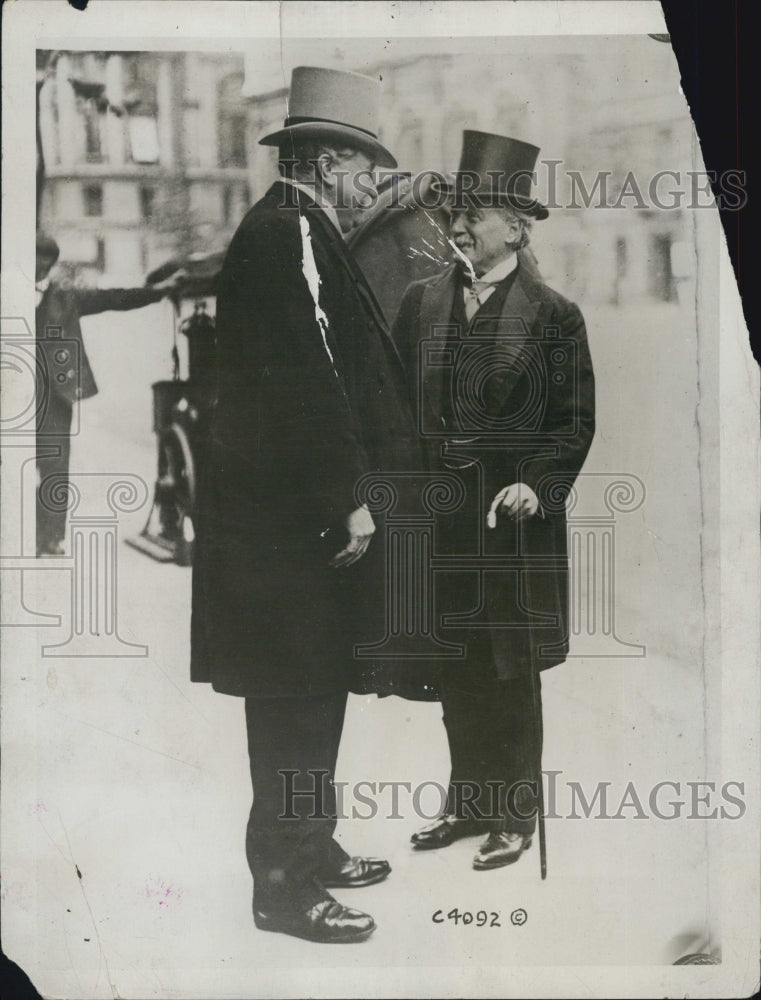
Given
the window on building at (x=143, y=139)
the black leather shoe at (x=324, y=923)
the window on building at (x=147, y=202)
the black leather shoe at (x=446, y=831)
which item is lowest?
the black leather shoe at (x=324, y=923)

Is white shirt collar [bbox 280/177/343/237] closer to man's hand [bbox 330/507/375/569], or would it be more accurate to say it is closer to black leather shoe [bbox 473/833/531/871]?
man's hand [bbox 330/507/375/569]

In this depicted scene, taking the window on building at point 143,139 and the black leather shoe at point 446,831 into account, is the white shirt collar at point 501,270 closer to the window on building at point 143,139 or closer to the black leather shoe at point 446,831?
the window on building at point 143,139

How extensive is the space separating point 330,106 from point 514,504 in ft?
3.58

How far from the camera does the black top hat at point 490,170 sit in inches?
77.5

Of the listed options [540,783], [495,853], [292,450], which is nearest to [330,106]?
[292,450]

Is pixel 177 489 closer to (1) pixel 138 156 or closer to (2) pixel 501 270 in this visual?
(1) pixel 138 156

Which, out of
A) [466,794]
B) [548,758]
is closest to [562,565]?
[548,758]

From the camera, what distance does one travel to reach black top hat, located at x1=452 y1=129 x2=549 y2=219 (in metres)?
1.97

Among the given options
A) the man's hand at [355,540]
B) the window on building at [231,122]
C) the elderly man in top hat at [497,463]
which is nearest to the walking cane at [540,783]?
the elderly man in top hat at [497,463]

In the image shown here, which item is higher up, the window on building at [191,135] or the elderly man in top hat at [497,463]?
the window on building at [191,135]

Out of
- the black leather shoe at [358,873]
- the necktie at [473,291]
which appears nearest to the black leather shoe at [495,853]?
the black leather shoe at [358,873]

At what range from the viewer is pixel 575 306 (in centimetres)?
198

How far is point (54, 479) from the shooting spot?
2.00 metres


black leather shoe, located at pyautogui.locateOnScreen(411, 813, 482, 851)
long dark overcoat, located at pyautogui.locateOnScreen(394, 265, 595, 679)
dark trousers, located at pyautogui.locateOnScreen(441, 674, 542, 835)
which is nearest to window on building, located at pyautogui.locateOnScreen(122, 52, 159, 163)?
long dark overcoat, located at pyautogui.locateOnScreen(394, 265, 595, 679)
